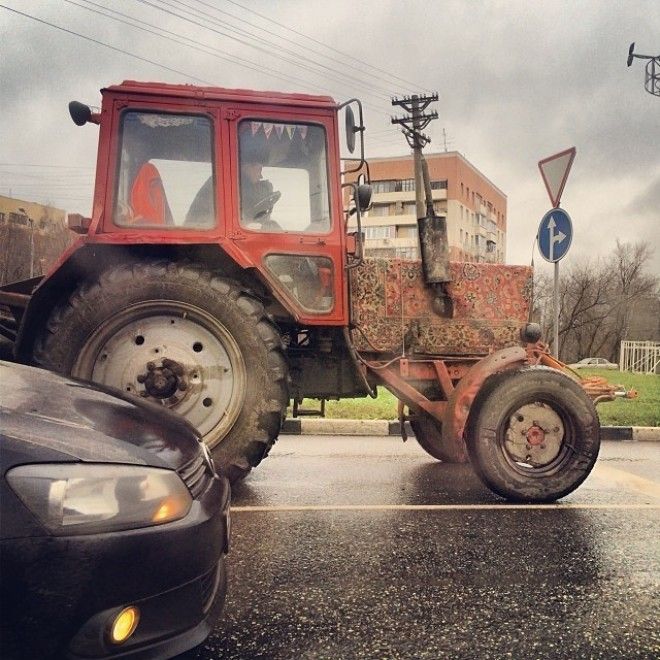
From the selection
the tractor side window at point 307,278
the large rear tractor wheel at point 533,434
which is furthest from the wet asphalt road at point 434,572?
the tractor side window at point 307,278

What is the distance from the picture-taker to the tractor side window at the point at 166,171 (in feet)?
13.5

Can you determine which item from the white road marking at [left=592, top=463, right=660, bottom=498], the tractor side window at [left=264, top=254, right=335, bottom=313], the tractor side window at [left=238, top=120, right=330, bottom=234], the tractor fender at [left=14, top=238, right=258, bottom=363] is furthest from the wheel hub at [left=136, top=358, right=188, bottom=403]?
the white road marking at [left=592, top=463, right=660, bottom=498]

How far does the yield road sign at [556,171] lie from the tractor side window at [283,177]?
157 inches

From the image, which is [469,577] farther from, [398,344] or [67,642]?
[398,344]

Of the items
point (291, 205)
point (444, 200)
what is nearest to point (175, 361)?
point (291, 205)

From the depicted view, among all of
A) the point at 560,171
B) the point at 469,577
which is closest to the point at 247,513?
the point at 469,577

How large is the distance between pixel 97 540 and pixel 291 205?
3.08m

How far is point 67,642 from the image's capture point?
149 centimetres

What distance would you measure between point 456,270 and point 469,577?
2.46 m

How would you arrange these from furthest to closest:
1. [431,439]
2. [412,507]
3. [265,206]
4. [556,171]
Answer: [556,171] → [431,439] → [265,206] → [412,507]

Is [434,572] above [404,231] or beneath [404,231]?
beneath

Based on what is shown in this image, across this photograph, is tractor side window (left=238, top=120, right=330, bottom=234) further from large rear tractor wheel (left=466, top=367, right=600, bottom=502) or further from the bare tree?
the bare tree

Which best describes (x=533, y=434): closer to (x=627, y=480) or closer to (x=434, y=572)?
(x=627, y=480)

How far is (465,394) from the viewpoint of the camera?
13.4ft
